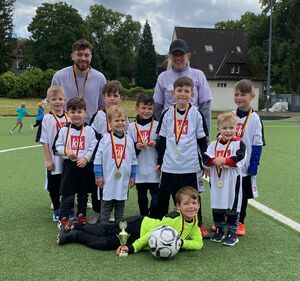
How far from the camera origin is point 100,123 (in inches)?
220

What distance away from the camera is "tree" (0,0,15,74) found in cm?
7206

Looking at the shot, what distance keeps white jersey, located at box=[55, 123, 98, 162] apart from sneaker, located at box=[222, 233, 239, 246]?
1849 mm

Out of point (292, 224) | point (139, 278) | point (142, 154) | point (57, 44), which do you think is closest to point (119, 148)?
point (142, 154)

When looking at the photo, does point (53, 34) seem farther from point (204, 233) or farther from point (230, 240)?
point (230, 240)

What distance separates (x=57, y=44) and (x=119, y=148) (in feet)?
233

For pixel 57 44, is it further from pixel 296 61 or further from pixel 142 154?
pixel 142 154

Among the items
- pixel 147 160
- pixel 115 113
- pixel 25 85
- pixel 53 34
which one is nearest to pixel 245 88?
pixel 147 160

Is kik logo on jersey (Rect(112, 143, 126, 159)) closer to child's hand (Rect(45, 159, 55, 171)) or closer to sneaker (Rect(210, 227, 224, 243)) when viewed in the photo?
child's hand (Rect(45, 159, 55, 171))

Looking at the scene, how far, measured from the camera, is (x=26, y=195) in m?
7.23

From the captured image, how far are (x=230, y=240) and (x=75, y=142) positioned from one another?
2124 mm

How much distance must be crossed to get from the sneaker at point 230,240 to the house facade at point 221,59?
1698 inches

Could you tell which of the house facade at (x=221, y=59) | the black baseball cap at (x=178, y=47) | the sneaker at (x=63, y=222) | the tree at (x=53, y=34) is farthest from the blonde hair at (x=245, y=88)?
the tree at (x=53, y=34)

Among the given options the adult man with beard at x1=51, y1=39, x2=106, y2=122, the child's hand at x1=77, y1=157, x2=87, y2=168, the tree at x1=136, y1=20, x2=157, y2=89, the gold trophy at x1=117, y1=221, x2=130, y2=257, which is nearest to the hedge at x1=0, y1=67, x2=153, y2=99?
the tree at x1=136, y1=20, x2=157, y2=89

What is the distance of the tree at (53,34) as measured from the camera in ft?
236
